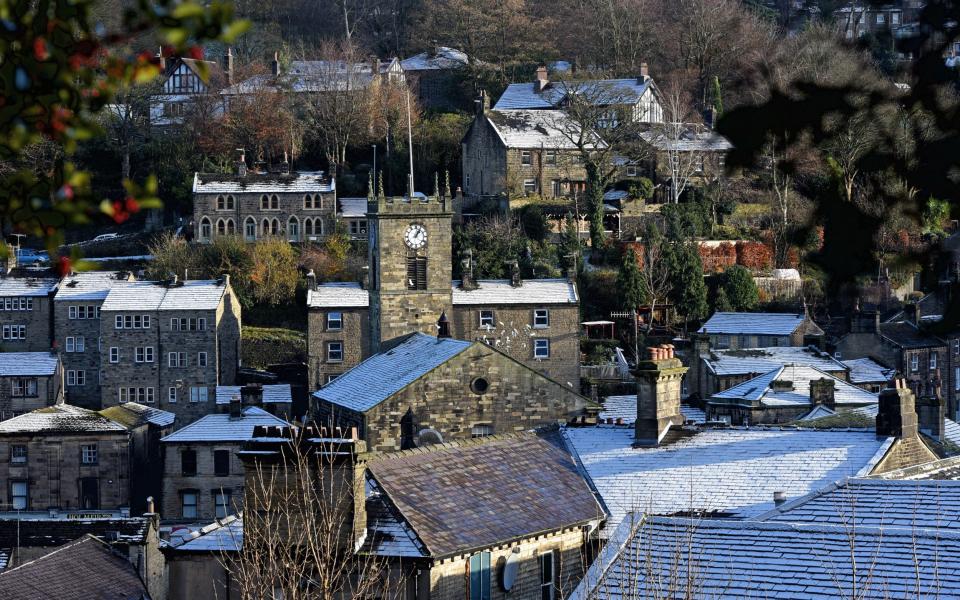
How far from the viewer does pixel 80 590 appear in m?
27.2

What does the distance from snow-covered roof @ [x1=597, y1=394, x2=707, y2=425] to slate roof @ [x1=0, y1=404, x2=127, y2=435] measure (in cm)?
1648

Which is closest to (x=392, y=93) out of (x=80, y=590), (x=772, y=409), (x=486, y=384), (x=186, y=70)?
(x=186, y=70)

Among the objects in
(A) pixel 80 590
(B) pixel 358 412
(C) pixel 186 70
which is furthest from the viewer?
(C) pixel 186 70

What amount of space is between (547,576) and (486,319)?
3681 cm

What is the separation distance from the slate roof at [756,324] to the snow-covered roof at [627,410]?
207 inches

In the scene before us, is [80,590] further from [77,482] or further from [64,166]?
[77,482]

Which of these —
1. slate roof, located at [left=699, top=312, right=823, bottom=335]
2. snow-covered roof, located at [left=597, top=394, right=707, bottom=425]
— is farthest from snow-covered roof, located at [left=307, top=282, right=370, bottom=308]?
slate roof, located at [left=699, top=312, right=823, bottom=335]

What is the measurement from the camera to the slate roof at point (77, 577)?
2603 cm

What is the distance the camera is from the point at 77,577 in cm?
2797

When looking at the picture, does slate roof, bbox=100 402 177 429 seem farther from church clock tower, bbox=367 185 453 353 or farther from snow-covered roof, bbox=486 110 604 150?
snow-covered roof, bbox=486 110 604 150

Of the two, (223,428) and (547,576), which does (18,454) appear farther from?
(547,576)

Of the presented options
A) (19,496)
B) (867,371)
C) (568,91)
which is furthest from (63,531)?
(568,91)

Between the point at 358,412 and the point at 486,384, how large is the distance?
3.17 meters

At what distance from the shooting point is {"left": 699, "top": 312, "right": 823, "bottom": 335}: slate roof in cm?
6066
